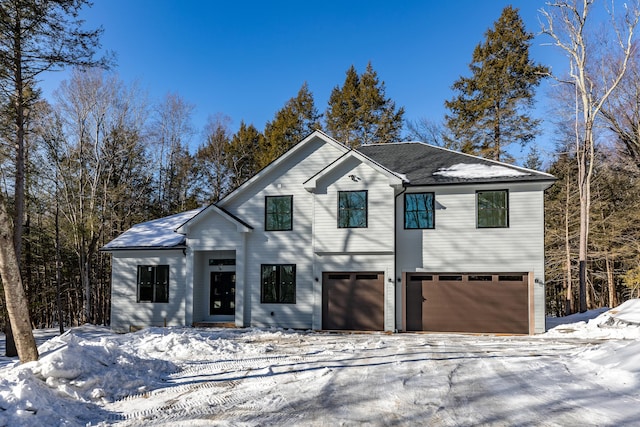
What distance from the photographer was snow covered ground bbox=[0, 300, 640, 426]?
5.05 metres

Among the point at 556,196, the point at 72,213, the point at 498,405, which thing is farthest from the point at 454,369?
the point at 556,196

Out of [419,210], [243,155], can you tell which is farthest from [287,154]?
[243,155]

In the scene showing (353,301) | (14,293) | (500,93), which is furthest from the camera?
(500,93)

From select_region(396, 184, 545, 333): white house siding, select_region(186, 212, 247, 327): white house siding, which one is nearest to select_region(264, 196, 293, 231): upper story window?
→ select_region(186, 212, 247, 327): white house siding

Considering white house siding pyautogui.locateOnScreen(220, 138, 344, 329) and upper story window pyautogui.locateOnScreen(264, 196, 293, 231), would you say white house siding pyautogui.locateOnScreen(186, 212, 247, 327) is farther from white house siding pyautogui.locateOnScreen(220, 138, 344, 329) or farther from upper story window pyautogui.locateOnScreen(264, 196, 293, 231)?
upper story window pyautogui.locateOnScreen(264, 196, 293, 231)

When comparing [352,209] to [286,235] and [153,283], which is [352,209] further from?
[153,283]

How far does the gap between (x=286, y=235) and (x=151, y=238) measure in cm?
577

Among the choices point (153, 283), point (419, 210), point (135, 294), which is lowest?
point (135, 294)

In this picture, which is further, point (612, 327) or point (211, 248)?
point (211, 248)

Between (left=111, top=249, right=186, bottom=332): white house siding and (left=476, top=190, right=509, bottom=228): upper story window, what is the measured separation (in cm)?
1115

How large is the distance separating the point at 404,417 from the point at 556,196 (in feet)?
84.5

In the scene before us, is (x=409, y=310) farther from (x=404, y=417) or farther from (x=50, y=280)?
(x=50, y=280)

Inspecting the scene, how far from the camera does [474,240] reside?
1471 centimetres

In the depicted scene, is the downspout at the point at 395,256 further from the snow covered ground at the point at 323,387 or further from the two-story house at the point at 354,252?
the snow covered ground at the point at 323,387
